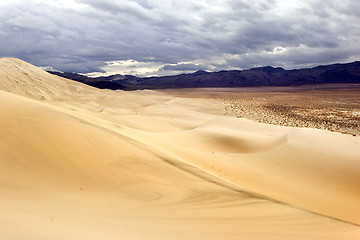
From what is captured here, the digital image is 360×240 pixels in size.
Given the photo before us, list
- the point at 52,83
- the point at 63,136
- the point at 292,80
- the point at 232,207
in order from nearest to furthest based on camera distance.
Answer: the point at 232,207 → the point at 63,136 → the point at 52,83 → the point at 292,80

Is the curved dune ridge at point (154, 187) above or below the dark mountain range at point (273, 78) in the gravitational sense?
below

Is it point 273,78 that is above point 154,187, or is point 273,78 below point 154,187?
above

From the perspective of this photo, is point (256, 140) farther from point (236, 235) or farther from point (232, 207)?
point (236, 235)

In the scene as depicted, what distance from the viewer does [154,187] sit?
5.07 metres

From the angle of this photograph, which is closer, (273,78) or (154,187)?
(154,187)

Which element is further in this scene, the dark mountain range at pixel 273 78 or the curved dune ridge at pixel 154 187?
the dark mountain range at pixel 273 78

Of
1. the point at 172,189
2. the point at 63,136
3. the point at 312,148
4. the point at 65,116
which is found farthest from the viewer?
the point at 312,148

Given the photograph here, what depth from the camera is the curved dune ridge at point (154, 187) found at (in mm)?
3537

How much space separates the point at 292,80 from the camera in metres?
122

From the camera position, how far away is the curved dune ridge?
354 cm

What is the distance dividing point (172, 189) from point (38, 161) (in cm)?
259

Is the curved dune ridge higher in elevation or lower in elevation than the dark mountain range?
lower

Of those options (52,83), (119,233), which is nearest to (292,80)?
(52,83)

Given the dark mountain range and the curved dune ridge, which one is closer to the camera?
the curved dune ridge
